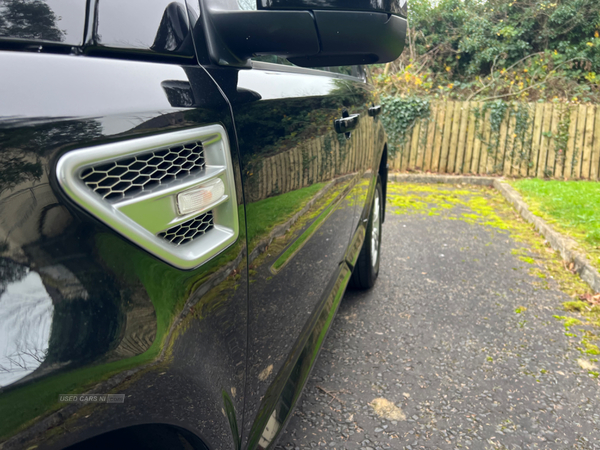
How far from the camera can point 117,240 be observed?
0.71 m

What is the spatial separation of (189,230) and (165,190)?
0.11 m

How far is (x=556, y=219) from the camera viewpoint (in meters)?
5.11

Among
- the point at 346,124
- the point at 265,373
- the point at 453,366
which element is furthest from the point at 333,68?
the point at 453,366

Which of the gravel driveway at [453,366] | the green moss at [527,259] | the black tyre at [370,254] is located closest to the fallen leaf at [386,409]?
the gravel driveway at [453,366]

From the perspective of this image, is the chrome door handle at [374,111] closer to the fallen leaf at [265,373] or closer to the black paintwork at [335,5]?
the black paintwork at [335,5]

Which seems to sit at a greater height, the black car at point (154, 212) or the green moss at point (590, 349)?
the black car at point (154, 212)

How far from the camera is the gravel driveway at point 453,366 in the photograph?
2018 millimetres

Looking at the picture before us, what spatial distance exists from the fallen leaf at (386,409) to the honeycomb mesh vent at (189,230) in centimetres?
160

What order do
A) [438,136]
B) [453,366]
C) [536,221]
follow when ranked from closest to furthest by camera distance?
[453,366] → [536,221] → [438,136]

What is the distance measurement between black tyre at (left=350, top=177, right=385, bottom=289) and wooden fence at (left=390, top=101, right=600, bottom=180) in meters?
5.44

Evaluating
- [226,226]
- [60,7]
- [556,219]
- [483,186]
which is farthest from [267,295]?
[483,186]

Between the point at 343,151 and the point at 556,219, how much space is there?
4228mm

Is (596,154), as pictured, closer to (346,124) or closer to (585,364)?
(585,364)

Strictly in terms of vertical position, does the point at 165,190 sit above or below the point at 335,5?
below
